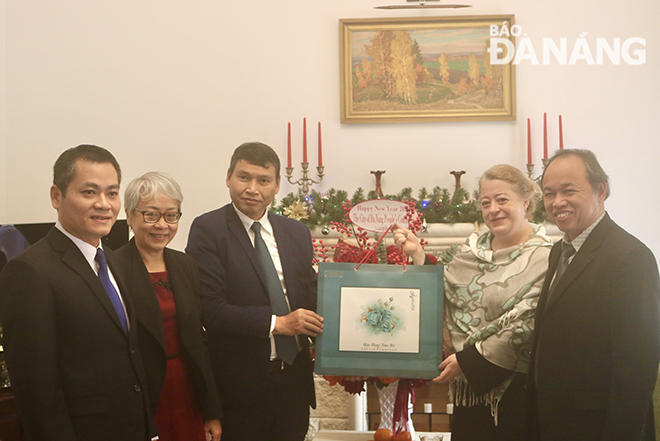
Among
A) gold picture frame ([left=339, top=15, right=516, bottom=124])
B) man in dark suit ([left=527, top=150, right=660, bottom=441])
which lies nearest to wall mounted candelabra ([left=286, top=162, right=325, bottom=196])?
gold picture frame ([left=339, top=15, right=516, bottom=124])

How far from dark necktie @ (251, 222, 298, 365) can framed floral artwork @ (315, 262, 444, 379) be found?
0.53ft

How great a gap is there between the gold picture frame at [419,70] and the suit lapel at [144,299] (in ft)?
8.29

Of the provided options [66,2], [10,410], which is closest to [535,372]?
[10,410]

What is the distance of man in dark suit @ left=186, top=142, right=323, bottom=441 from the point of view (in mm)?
1989

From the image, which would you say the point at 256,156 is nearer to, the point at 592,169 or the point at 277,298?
the point at 277,298

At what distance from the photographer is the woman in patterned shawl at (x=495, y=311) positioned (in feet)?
5.95

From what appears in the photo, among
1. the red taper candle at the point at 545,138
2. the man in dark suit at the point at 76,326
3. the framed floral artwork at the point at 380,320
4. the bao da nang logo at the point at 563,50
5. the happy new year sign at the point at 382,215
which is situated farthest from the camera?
the bao da nang logo at the point at 563,50

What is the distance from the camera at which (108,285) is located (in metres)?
1.64

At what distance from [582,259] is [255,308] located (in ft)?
3.50

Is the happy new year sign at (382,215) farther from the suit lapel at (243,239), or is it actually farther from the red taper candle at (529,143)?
the red taper candle at (529,143)

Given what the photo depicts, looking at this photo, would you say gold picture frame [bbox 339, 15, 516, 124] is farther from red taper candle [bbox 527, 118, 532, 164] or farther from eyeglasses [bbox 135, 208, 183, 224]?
eyeglasses [bbox 135, 208, 183, 224]

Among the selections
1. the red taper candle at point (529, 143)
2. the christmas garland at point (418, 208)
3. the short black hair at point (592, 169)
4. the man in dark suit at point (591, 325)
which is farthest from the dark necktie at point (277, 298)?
the red taper candle at point (529, 143)

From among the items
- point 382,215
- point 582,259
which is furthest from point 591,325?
point 382,215

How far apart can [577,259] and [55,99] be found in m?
4.00
